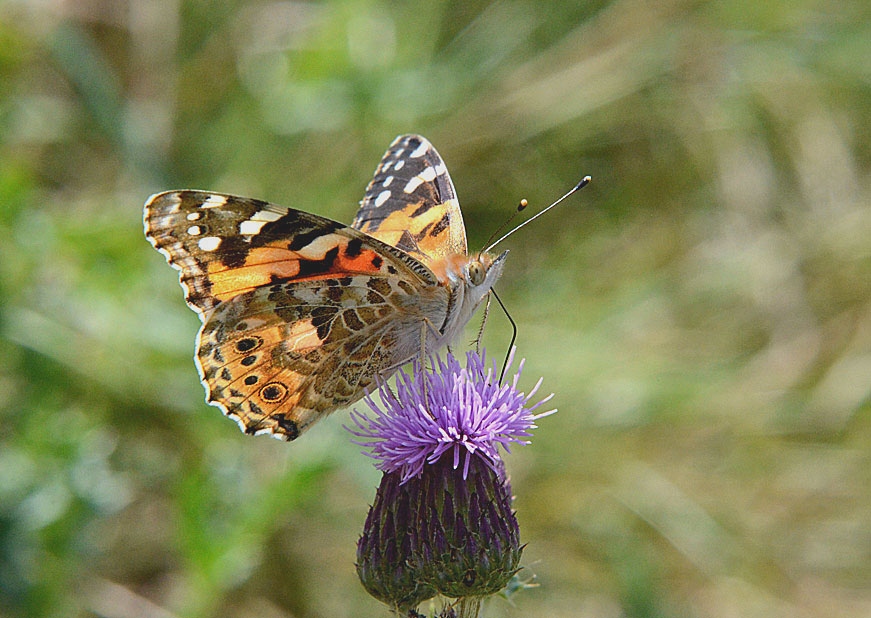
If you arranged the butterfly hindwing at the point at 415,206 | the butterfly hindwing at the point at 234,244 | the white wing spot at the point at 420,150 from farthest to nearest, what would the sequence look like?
the white wing spot at the point at 420,150 < the butterfly hindwing at the point at 415,206 < the butterfly hindwing at the point at 234,244

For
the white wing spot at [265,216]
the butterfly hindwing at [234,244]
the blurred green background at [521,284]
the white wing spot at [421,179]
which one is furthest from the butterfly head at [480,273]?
the blurred green background at [521,284]

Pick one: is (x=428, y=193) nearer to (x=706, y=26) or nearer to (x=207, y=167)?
(x=207, y=167)

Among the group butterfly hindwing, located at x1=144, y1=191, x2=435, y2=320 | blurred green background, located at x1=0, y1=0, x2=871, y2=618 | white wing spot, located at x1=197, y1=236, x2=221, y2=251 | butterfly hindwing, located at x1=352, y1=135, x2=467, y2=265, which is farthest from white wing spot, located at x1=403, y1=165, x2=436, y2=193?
blurred green background, located at x1=0, y1=0, x2=871, y2=618

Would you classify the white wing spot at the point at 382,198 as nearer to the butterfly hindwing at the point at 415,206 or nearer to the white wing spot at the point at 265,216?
the butterfly hindwing at the point at 415,206

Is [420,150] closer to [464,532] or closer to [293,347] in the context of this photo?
[293,347]

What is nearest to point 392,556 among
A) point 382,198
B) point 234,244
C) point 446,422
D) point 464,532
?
point 464,532

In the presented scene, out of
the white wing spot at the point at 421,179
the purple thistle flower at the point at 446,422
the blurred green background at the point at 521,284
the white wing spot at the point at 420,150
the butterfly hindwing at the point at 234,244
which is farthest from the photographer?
the blurred green background at the point at 521,284

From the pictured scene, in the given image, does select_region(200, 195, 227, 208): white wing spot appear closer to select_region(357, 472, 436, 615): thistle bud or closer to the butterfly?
the butterfly

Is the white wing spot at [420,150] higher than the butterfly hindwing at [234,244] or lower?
higher
